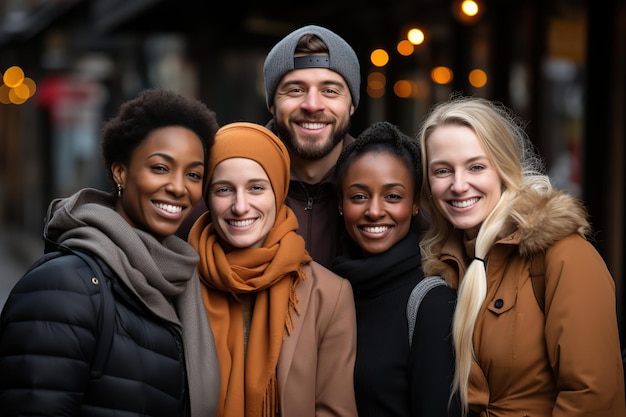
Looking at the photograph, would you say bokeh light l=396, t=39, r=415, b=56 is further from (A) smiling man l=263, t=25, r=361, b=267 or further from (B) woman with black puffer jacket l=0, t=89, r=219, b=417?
(B) woman with black puffer jacket l=0, t=89, r=219, b=417

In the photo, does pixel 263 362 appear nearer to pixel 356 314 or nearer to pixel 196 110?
pixel 356 314

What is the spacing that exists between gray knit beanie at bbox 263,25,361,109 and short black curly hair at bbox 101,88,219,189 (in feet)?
3.35

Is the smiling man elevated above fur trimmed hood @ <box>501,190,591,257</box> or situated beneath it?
elevated above

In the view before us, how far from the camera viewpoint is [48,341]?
2621 millimetres

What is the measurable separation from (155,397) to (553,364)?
1353 millimetres

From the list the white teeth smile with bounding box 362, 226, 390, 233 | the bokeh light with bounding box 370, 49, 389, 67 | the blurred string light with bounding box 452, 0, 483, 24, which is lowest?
the white teeth smile with bounding box 362, 226, 390, 233

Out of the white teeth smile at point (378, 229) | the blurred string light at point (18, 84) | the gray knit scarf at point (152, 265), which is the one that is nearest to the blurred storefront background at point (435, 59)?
the white teeth smile at point (378, 229)

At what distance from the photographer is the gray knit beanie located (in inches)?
160

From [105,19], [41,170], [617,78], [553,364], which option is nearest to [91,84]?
[41,170]

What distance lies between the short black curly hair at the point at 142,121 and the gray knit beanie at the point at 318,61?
1.02 m

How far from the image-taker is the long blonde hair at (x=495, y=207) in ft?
10.3

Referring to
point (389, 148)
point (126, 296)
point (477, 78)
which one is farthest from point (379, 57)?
point (126, 296)

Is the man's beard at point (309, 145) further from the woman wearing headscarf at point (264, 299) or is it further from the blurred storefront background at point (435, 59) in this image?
the blurred storefront background at point (435, 59)

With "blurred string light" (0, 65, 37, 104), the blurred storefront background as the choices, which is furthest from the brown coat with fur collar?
"blurred string light" (0, 65, 37, 104)
